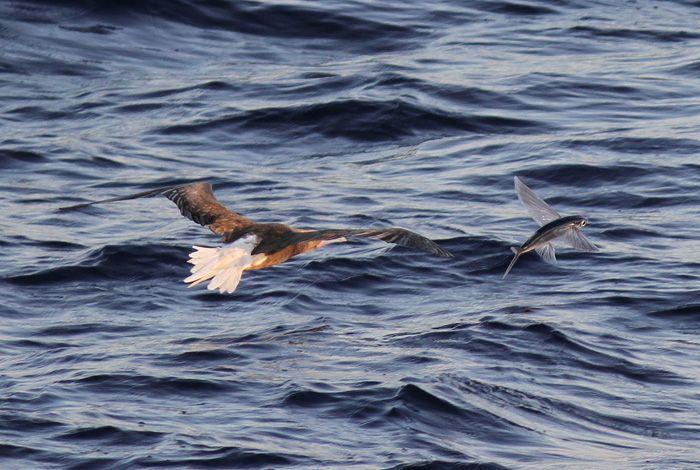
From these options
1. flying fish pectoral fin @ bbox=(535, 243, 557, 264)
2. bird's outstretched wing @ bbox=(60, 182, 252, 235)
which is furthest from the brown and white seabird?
flying fish pectoral fin @ bbox=(535, 243, 557, 264)

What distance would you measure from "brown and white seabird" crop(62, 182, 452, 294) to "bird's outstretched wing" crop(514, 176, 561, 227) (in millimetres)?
1107

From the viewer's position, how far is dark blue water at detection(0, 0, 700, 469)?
7965mm

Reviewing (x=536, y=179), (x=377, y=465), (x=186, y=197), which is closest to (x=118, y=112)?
(x=536, y=179)

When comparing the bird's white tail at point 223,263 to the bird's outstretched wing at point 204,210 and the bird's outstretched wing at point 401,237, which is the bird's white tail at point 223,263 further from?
the bird's outstretched wing at point 401,237

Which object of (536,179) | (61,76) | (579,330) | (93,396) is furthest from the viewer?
(61,76)

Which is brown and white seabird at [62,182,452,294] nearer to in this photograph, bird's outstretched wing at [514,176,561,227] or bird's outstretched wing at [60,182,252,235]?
bird's outstretched wing at [60,182,252,235]

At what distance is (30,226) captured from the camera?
11898mm

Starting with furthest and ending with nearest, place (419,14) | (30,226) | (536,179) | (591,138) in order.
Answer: (419,14)
(591,138)
(536,179)
(30,226)

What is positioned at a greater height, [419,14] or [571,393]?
[419,14]

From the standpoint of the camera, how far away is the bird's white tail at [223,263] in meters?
8.94

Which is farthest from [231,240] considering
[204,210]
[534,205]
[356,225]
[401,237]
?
[356,225]

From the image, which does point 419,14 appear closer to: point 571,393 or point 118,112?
point 118,112

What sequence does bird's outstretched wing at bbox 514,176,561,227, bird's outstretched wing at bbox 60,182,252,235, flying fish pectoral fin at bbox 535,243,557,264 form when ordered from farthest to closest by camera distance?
bird's outstretched wing at bbox 60,182,252,235 → bird's outstretched wing at bbox 514,176,561,227 → flying fish pectoral fin at bbox 535,243,557,264

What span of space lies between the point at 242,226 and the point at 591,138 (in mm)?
5401
